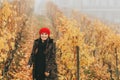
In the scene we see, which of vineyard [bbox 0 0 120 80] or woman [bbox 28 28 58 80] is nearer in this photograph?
woman [bbox 28 28 58 80]

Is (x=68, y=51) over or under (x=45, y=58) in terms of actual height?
under

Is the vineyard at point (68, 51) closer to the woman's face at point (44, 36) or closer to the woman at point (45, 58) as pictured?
the woman at point (45, 58)

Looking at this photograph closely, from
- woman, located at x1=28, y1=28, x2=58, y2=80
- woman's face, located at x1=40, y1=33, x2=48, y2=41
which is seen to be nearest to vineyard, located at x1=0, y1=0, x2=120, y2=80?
woman, located at x1=28, y1=28, x2=58, y2=80

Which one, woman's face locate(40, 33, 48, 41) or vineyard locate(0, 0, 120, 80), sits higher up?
woman's face locate(40, 33, 48, 41)

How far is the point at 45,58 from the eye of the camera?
7859 millimetres

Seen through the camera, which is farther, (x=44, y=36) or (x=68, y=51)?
(x=68, y=51)

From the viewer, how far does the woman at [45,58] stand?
782 centimetres

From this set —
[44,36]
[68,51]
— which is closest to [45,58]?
[44,36]

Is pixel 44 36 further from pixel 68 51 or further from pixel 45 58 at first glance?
pixel 68 51

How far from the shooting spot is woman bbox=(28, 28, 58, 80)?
25.6 ft

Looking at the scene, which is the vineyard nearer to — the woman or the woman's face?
the woman

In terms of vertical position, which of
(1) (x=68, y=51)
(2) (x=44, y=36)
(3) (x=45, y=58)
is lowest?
(1) (x=68, y=51)

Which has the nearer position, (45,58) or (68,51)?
(45,58)

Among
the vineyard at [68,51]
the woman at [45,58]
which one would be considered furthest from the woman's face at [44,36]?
the vineyard at [68,51]
